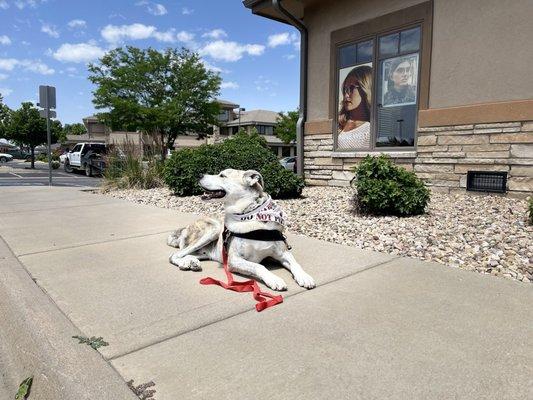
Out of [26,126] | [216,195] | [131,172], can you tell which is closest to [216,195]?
[216,195]

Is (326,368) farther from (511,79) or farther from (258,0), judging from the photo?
(258,0)

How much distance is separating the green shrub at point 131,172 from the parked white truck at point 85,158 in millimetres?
9192

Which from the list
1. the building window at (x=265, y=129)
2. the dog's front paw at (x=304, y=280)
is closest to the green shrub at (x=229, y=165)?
the dog's front paw at (x=304, y=280)

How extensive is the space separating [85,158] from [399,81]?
18.3m

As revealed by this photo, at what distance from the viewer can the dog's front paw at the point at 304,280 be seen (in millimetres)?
3369

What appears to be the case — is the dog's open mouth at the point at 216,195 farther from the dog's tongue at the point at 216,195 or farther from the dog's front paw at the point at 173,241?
the dog's front paw at the point at 173,241

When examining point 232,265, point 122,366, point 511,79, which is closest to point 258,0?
point 511,79

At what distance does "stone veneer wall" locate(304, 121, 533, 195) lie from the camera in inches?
259

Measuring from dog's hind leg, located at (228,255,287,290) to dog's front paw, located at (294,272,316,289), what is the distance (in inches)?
5.7

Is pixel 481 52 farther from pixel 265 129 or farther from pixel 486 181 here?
pixel 265 129

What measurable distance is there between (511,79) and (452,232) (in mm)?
3458

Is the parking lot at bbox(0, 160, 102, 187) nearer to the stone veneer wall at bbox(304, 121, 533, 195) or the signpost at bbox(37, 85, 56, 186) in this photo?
the signpost at bbox(37, 85, 56, 186)

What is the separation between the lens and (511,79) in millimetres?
6629

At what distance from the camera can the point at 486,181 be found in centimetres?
706
